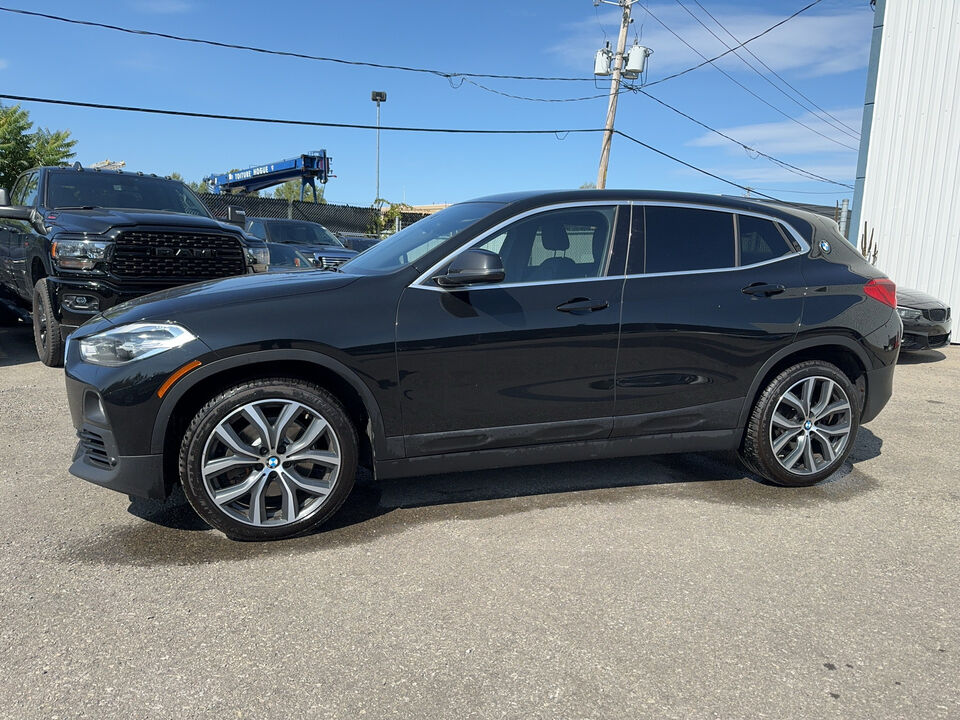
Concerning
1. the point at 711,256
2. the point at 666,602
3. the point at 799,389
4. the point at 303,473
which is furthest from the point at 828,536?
the point at 303,473

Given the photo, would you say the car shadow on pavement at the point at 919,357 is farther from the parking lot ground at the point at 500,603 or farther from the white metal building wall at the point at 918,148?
the parking lot ground at the point at 500,603

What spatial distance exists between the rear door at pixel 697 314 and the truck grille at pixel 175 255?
15.8 ft

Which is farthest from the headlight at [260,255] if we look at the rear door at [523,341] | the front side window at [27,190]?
the rear door at [523,341]

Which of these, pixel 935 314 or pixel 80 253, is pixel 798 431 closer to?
pixel 80 253

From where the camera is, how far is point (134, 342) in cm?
341

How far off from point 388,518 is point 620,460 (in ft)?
6.14

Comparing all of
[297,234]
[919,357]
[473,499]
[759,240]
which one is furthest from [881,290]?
[297,234]

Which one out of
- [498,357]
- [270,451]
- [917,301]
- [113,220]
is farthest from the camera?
[917,301]

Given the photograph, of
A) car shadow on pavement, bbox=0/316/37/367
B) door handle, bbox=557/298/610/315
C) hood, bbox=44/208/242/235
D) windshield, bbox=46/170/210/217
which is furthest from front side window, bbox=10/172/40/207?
door handle, bbox=557/298/610/315

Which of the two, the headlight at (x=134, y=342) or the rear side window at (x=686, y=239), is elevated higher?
the rear side window at (x=686, y=239)

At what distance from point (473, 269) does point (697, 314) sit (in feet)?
4.58

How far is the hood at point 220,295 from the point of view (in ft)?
11.5

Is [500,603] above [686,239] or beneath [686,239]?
beneath

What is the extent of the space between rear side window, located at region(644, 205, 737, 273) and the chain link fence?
18533mm
